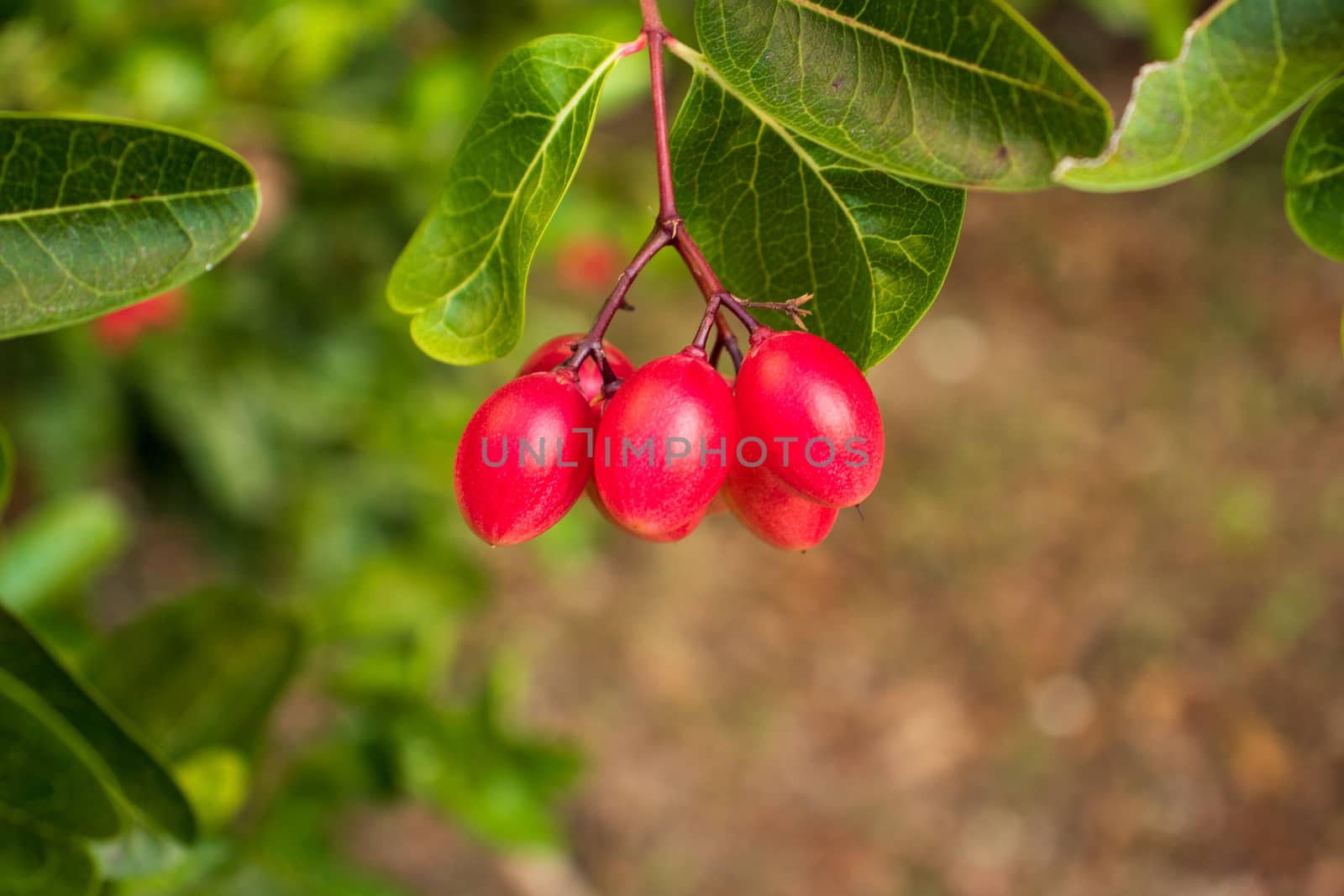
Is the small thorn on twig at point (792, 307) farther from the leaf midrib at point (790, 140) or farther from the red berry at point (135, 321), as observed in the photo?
the red berry at point (135, 321)

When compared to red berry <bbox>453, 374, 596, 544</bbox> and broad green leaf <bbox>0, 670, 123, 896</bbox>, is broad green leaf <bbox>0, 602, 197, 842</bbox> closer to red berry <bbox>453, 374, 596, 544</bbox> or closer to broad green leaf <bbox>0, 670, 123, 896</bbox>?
broad green leaf <bbox>0, 670, 123, 896</bbox>

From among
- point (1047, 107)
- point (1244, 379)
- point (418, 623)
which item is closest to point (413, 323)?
point (1047, 107)

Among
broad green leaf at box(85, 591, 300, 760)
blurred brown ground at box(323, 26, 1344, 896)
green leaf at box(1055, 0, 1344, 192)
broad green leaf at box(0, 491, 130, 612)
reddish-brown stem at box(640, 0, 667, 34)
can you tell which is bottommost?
blurred brown ground at box(323, 26, 1344, 896)

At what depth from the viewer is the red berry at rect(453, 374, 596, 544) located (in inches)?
30.0

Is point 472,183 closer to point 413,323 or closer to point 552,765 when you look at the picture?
point 413,323

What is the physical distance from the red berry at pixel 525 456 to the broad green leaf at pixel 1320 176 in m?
0.52

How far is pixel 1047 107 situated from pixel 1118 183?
6 cm

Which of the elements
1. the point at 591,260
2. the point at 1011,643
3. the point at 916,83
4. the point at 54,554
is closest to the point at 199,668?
the point at 54,554

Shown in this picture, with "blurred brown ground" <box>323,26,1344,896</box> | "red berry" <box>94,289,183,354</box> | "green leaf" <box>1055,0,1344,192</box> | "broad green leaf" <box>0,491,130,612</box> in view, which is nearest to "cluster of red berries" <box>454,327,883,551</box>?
"green leaf" <box>1055,0,1344,192</box>

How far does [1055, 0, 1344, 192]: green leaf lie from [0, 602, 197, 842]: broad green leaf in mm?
903

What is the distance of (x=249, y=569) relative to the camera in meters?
3.23

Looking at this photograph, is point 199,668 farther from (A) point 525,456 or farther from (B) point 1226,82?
(B) point 1226,82

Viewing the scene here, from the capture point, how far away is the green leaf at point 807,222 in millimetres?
815

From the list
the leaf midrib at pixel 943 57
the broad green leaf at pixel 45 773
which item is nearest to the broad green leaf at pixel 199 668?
the broad green leaf at pixel 45 773
